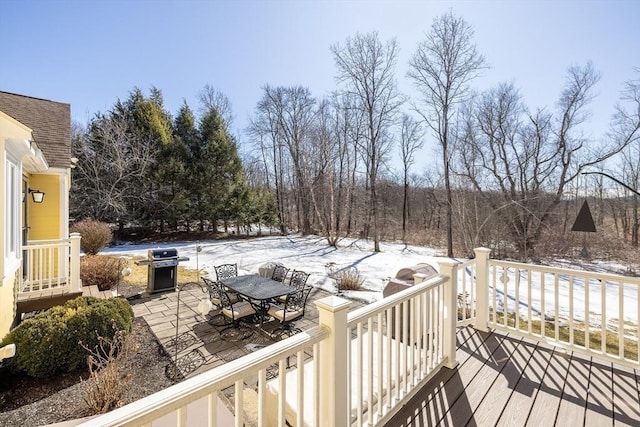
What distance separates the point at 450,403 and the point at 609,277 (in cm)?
217

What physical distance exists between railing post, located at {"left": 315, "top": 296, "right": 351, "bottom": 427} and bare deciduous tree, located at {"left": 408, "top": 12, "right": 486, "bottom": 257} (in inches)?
479

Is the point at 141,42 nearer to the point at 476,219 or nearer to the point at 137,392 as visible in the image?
the point at 137,392

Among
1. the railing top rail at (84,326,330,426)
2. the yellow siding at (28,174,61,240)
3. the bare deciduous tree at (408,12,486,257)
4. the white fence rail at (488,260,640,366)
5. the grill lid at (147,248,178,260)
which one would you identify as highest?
the bare deciduous tree at (408,12,486,257)

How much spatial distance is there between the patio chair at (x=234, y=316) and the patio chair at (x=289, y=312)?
40 centimetres

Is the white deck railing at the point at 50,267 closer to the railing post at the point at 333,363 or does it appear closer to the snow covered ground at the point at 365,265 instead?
the snow covered ground at the point at 365,265

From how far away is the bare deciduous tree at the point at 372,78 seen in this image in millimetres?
13703

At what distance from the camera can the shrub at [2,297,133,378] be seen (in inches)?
133

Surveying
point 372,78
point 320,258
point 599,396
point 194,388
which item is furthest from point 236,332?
point 372,78

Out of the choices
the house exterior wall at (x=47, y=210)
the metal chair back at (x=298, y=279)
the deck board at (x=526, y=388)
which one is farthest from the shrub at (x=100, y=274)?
the deck board at (x=526, y=388)

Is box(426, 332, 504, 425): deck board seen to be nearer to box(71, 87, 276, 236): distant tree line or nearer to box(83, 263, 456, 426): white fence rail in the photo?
box(83, 263, 456, 426): white fence rail

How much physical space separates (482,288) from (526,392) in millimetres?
1324

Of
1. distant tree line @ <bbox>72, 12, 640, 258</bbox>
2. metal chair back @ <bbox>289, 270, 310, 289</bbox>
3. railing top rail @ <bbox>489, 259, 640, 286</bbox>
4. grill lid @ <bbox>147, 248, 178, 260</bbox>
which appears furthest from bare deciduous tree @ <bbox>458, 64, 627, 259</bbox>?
grill lid @ <bbox>147, 248, 178, 260</bbox>

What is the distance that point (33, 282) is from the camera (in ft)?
18.0

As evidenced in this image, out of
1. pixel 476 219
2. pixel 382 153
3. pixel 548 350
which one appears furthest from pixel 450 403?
pixel 382 153
